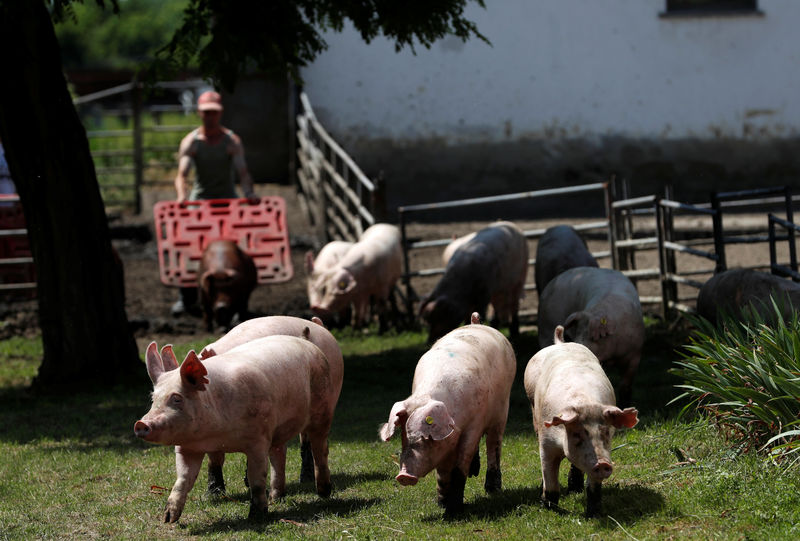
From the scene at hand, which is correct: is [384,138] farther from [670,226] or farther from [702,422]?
[702,422]

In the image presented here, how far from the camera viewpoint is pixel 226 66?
955cm

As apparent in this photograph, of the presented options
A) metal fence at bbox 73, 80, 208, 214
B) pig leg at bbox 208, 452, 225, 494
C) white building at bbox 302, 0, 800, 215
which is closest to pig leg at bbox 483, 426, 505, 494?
pig leg at bbox 208, 452, 225, 494

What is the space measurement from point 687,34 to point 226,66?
37.2 feet

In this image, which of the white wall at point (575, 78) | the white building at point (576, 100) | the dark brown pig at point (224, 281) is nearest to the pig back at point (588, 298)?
the dark brown pig at point (224, 281)

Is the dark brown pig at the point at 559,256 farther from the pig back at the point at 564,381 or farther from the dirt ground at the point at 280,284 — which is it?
the pig back at the point at 564,381

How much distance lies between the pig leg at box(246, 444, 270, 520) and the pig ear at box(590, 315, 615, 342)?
2.64 m

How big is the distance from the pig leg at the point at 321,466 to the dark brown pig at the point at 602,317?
190 centimetres

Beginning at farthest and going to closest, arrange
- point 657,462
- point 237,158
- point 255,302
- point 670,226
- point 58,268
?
1. point 255,302
2. point 237,158
3. point 670,226
4. point 58,268
5. point 657,462

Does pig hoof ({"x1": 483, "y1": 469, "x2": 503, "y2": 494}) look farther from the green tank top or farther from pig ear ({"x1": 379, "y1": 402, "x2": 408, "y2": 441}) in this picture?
the green tank top

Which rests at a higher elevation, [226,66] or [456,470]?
[226,66]

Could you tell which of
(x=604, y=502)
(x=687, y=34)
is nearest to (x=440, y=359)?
(x=604, y=502)

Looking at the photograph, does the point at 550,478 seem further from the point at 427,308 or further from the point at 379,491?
the point at 427,308

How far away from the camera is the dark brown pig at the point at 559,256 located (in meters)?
9.65

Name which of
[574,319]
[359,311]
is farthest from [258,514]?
[359,311]
